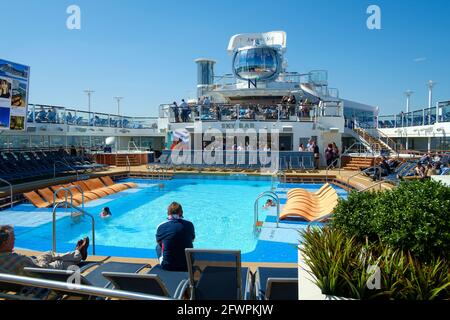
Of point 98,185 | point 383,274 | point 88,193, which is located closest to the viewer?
point 383,274

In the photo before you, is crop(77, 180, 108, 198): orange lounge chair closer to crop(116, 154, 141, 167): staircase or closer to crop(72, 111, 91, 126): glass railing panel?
crop(116, 154, 141, 167): staircase

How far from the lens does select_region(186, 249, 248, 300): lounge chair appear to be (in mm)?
2945

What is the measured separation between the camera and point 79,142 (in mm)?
21703

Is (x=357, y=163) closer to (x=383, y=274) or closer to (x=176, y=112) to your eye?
(x=176, y=112)

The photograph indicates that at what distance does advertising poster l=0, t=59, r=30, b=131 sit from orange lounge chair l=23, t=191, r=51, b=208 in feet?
12.6

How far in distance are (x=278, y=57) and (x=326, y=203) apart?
2038 centimetres

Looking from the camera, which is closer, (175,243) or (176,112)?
(175,243)

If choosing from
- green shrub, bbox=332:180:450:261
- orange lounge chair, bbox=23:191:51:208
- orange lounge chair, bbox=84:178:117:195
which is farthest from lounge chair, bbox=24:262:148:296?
orange lounge chair, bbox=84:178:117:195

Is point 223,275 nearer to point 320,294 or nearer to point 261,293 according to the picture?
point 261,293

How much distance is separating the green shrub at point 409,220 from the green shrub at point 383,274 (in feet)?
0.26

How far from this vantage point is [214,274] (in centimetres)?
306

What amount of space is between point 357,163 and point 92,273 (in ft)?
49.4

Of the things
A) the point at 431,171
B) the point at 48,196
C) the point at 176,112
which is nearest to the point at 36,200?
the point at 48,196

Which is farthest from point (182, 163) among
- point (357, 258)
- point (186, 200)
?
point (357, 258)
